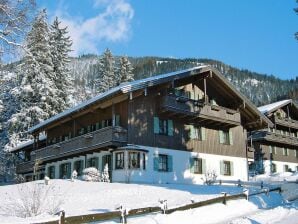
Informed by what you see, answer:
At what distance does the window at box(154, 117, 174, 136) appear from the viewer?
3281 centimetres

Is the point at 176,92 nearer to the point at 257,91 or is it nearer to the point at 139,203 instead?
the point at 139,203

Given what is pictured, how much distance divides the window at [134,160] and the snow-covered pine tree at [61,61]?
24.3 metres

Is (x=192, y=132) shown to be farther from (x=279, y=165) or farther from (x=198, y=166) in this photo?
(x=279, y=165)

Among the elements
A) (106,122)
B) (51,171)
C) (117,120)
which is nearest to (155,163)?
(117,120)

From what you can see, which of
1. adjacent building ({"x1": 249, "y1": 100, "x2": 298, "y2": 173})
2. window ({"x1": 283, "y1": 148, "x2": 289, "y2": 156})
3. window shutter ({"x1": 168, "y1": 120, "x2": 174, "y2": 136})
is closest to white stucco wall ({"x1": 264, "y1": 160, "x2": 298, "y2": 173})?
adjacent building ({"x1": 249, "y1": 100, "x2": 298, "y2": 173})

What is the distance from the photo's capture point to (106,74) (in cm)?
7038

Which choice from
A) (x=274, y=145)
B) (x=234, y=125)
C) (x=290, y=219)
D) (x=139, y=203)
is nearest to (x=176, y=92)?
(x=234, y=125)

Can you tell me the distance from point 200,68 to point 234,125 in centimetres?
719

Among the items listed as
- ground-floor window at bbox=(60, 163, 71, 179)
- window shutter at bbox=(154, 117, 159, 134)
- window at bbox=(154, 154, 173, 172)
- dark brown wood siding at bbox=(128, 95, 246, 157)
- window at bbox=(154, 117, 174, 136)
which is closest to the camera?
dark brown wood siding at bbox=(128, 95, 246, 157)

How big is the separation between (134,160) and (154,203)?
11.2 meters

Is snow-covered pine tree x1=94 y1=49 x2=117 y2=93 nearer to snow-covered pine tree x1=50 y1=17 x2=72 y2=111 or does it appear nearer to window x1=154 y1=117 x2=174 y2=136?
snow-covered pine tree x1=50 y1=17 x2=72 y2=111

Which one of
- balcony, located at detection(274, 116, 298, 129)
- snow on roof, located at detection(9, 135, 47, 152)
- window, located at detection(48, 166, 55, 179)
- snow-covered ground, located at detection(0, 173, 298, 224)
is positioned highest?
balcony, located at detection(274, 116, 298, 129)

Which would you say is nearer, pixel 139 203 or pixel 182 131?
pixel 139 203

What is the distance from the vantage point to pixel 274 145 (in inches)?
2206
